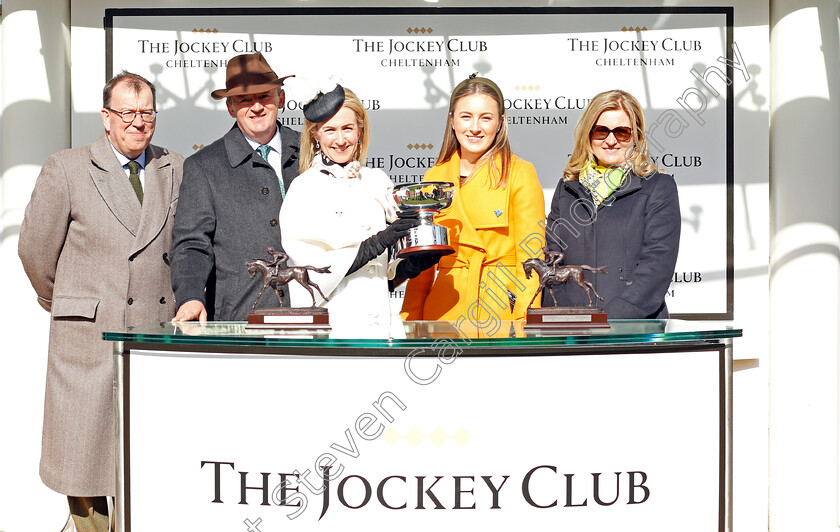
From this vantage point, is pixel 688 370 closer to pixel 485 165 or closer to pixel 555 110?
pixel 485 165

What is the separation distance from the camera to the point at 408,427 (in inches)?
103

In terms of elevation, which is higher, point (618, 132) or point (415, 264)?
point (618, 132)

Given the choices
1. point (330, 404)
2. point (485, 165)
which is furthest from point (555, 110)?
point (330, 404)

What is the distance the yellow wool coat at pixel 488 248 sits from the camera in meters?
3.59

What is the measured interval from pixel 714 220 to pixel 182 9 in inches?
137

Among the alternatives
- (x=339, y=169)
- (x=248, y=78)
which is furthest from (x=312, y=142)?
(x=248, y=78)

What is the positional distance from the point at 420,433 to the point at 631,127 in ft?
6.12

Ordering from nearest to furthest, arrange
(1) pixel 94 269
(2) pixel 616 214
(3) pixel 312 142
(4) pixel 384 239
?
(4) pixel 384 239, (3) pixel 312 142, (2) pixel 616 214, (1) pixel 94 269

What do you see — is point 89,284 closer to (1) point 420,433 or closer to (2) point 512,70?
(1) point 420,433

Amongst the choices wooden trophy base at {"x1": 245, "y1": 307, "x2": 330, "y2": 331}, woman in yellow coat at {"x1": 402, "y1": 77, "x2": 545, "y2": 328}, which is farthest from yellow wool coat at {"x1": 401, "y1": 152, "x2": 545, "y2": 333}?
wooden trophy base at {"x1": 245, "y1": 307, "x2": 330, "y2": 331}

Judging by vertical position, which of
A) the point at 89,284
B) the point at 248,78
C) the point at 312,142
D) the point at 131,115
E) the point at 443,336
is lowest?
the point at 443,336

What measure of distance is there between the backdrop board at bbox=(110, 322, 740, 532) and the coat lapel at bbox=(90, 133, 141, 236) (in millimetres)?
1356

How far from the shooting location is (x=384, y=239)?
10.2 feet

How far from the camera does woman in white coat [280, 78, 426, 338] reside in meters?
3.36
